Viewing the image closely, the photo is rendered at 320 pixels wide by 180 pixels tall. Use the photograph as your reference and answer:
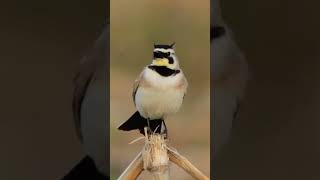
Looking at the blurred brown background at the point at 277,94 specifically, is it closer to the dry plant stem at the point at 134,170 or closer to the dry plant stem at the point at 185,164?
the dry plant stem at the point at 185,164

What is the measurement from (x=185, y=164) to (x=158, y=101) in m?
0.16

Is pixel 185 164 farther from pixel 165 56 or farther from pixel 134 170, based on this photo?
pixel 165 56

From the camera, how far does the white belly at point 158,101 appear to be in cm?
121

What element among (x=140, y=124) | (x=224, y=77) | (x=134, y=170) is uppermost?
(x=224, y=77)

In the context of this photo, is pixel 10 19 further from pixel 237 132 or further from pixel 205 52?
pixel 237 132

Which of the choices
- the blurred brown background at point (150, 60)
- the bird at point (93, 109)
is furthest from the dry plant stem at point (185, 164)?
the bird at point (93, 109)

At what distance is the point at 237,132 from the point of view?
1230mm

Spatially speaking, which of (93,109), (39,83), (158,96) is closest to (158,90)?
(158,96)

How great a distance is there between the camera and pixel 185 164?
4.01ft

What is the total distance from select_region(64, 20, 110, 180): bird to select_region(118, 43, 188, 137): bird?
56 millimetres

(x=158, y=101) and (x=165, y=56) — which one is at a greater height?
(x=165, y=56)

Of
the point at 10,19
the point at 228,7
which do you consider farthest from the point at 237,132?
the point at 10,19

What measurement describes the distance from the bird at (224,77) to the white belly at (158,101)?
0.09 metres

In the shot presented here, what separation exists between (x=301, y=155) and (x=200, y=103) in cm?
27
